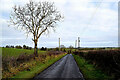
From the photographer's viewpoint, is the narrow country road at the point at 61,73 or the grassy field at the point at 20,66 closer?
the narrow country road at the point at 61,73

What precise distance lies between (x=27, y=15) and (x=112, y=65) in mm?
25541

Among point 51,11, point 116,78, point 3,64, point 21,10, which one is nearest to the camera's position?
point 116,78

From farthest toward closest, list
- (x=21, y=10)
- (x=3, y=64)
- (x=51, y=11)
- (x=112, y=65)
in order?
1. (x=51, y=11)
2. (x=21, y=10)
3. (x=3, y=64)
4. (x=112, y=65)

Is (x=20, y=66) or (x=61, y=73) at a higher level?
(x=20, y=66)

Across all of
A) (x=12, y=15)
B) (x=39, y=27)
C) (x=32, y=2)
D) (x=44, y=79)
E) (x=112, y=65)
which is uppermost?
(x=32, y=2)

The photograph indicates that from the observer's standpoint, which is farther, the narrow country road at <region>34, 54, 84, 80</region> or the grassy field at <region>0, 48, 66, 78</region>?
the grassy field at <region>0, 48, 66, 78</region>

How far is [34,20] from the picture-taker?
32.9 metres

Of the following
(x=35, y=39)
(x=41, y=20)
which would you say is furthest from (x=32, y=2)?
(x=35, y=39)

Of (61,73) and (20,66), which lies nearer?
(61,73)

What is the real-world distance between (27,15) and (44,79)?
2526 cm

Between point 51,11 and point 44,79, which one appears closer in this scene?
point 44,79

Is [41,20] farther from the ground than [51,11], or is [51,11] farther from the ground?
[51,11]

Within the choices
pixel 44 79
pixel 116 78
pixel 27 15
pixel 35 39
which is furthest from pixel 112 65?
pixel 27 15

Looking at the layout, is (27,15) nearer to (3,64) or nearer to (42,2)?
(42,2)
